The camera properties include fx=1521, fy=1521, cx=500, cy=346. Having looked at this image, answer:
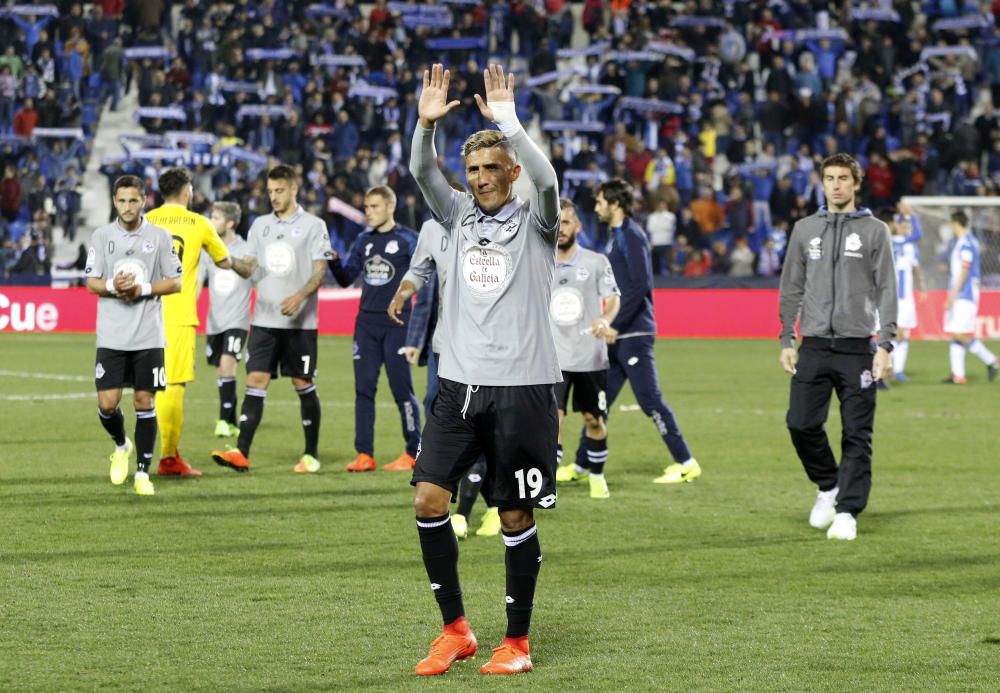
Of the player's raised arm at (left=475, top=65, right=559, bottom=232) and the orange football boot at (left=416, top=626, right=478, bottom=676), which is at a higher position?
the player's raised arm at (left=475, top=65, right=559, bottom=232)

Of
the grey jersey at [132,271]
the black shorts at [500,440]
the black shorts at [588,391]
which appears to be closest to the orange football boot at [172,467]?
the grey jersey at [132,271]

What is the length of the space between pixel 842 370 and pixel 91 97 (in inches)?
1070

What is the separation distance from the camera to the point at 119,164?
1189 inches

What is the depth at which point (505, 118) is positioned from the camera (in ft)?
17.1

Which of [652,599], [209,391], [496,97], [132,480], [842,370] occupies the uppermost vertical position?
[496,97]

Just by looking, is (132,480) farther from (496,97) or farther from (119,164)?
(119,164)

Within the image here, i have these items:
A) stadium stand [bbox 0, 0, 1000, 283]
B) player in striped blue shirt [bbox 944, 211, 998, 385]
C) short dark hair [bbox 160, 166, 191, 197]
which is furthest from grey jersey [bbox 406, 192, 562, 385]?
stadium stand [bbox 0, 0, 1000, 283]

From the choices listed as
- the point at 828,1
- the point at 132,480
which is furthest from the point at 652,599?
the point at 828,1

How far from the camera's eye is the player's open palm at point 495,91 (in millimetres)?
5234

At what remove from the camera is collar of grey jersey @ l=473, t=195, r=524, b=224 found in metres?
5.49

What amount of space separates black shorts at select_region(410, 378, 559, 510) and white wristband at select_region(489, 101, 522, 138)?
0.91m

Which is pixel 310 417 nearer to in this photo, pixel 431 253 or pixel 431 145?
pixel 431 253

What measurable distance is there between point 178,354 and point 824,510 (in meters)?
4.65

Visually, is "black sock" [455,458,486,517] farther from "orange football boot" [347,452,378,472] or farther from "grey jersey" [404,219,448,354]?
"orange football boot" [347,452,378,472]
